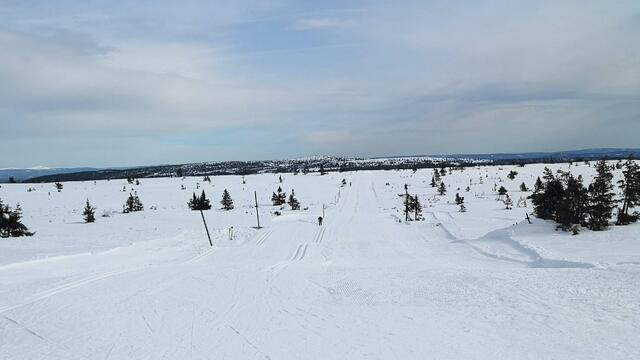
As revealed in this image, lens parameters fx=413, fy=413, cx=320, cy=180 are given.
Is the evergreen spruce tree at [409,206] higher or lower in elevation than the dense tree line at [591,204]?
lower

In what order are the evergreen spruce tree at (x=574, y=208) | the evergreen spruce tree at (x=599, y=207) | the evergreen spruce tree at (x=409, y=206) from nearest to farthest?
1. the evergreen spruce tree at (x=599, y=207)
2. the evergreen spruce tree at (x=574, y=208)
3. the evergreen spruce tree at (x=409, y=206)

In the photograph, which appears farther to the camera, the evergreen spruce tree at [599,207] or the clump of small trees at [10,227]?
the clump of small trees at [10,227]

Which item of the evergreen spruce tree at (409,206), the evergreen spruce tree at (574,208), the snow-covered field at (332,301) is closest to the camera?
the snow-covered field at (332,301)

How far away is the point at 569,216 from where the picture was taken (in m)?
21.9

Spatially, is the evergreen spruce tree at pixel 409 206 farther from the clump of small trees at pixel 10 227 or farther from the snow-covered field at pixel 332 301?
the clump of small trees at pixel 10 227

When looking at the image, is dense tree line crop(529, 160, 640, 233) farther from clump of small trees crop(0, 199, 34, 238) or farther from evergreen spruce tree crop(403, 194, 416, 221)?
clump of small trees crop(0, 199, 34, 238)

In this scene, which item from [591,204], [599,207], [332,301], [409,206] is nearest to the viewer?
[332,301]

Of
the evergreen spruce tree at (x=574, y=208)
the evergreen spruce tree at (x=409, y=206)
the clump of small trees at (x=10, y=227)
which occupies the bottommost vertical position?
the evergreen spruce tree at (x=409, y=206)

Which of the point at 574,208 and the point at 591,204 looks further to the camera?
the point at 591,204

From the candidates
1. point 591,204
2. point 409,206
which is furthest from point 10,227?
point 591,204

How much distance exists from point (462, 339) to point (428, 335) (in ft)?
2.19

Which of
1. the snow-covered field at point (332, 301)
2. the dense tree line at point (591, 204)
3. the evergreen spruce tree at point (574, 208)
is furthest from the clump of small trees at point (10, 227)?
the dense tree line at point (591, 204)

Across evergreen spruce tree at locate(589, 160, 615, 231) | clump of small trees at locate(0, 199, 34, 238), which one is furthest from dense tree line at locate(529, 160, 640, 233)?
clump of small trees at locate(0, 199, 34, 238)

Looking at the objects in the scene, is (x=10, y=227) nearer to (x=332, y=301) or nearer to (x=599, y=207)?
(x=332, y=301)
